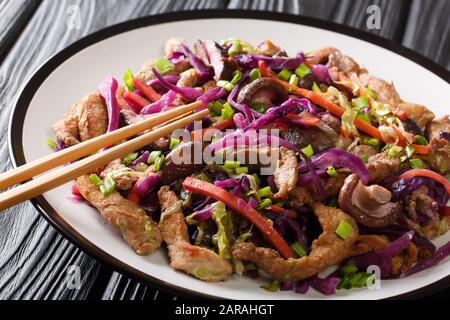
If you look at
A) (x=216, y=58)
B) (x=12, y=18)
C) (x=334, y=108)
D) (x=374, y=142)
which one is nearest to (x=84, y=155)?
(x=216, y=58)

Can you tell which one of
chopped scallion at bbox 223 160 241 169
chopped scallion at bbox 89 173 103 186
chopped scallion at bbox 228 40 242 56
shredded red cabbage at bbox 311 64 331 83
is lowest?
chopped scallion at bbox 89 173 103 186

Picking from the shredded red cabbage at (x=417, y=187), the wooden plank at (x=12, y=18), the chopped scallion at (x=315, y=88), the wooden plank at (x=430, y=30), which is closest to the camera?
the shredded red cabbage at (x=417, y=187)

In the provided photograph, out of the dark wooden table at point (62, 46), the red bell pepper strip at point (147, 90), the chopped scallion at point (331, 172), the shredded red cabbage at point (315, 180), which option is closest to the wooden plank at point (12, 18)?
the dark wooden table at point (62, 46)

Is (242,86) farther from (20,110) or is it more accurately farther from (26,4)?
(26,4)

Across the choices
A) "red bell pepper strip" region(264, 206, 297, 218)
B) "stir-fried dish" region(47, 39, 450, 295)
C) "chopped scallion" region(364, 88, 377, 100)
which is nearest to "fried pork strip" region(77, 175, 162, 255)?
"stir-fried dish" region(47, 39, 450, 295)

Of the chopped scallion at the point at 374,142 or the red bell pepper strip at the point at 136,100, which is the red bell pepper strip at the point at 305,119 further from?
the red bell pepper strip at the point at 136,100

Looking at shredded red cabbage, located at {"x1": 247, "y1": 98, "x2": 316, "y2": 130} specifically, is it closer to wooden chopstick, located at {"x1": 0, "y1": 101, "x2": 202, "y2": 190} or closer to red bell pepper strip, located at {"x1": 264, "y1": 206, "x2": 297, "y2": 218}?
wooden chopstick, located at {"x1": 0, "y1": 101, "x2": 202, "y2": 190}
